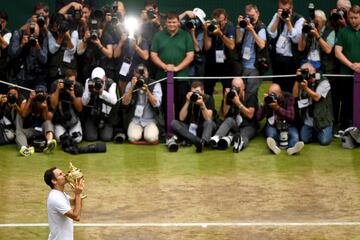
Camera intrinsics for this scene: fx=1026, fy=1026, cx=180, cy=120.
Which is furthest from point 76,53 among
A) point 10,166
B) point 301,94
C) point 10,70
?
point 301,94

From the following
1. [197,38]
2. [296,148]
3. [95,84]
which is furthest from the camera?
[197,38]

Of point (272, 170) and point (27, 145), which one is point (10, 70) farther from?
point (272, 170)

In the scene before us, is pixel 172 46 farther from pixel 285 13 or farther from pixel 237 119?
pixel 285 13

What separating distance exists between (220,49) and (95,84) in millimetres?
2220

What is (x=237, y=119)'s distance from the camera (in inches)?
643

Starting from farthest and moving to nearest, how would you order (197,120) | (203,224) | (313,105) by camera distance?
(197,120), (313,105), (203,224)

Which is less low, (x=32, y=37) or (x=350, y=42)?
(x=32, y=37)

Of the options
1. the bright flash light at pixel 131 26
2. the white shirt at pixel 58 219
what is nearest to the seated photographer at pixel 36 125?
the bright flash light at pixel 131 26

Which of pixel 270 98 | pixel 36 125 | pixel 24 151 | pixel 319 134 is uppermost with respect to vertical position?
pixel 270 98

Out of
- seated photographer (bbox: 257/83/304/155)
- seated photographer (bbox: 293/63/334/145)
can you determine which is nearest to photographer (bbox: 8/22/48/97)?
seated photographer (bbox: 257/83/304/155)

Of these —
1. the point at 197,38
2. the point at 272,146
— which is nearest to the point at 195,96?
the point at 272,146

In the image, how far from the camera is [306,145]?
640 inches

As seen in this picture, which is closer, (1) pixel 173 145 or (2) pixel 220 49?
(1) pixel 173 145

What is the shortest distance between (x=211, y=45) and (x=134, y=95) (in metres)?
1.54
